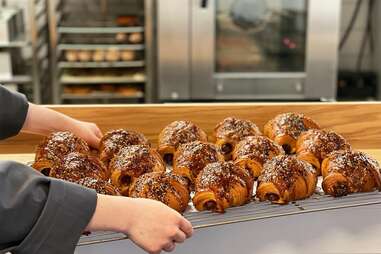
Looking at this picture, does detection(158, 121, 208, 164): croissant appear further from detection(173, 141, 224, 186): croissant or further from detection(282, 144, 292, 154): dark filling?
detection(282, 144, 292, 154): dark filling

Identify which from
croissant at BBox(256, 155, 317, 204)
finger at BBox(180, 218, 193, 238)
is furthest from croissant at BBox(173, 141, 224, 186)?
finger at BBox(180, 218, 193, 238)

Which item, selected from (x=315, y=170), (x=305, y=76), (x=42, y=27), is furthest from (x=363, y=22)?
(x=315, y=170)

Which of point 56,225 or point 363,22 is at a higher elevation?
point 363,22

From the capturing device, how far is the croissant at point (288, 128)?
1713mm

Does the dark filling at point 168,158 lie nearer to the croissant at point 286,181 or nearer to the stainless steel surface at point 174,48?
the croissant at point 286,181

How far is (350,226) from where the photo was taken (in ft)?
4.27

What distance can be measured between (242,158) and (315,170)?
0.61ft

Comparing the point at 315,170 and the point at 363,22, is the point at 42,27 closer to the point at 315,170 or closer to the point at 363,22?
the point at 363,22

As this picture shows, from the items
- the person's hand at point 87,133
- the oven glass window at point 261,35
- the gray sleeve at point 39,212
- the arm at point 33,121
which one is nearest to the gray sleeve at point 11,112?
the arm at point 33,121

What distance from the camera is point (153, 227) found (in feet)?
3.57

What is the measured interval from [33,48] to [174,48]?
0.77m

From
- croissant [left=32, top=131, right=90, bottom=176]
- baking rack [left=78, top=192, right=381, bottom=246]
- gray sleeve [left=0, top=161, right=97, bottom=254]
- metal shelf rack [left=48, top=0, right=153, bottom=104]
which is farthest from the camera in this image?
metal shelf rack [left=48, top=0, right=153, bottom=104]

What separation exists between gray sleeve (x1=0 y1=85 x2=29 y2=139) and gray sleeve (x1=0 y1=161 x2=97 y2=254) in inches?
19.8

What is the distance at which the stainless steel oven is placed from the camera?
325 cm
